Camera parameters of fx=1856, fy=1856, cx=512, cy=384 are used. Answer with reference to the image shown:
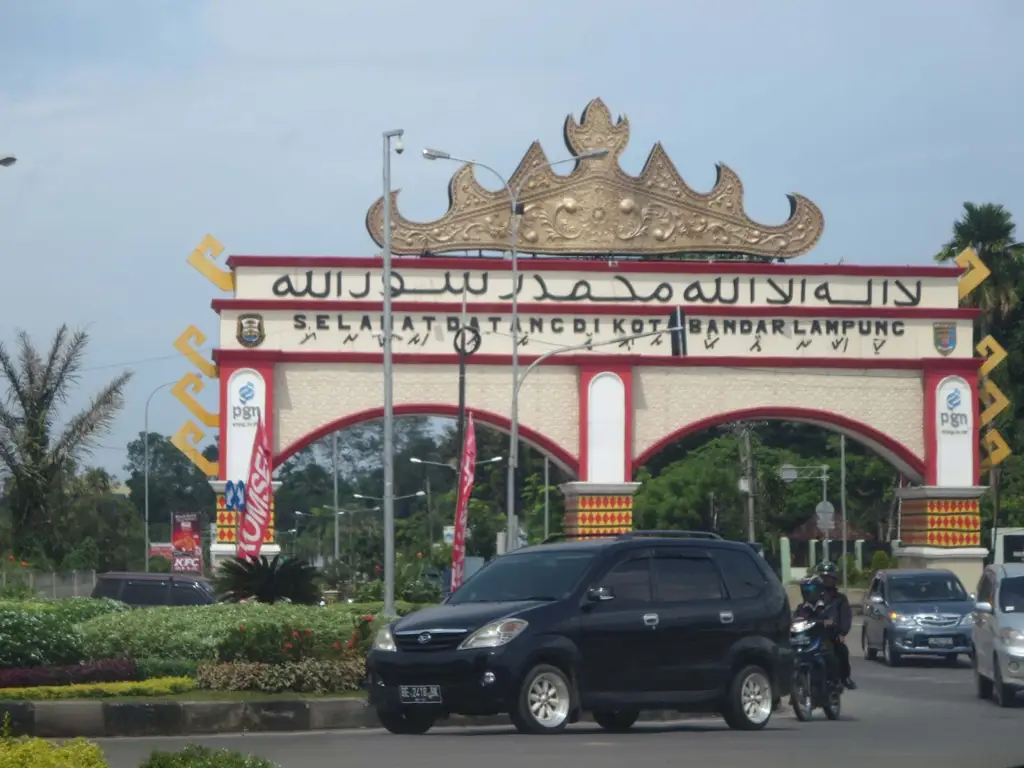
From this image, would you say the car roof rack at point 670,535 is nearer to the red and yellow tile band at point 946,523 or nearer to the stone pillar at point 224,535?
the stone pillar at point 224,535

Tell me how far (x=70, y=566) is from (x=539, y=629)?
32849 millimetres

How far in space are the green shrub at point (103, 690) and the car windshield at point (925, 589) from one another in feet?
52.4

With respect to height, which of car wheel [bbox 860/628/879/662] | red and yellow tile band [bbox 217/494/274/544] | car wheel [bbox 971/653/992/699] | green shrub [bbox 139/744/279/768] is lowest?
car wheel [bbox 860/628/879/662]

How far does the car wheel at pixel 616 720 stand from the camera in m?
16.7

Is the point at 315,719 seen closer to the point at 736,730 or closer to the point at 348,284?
the point at 736,730

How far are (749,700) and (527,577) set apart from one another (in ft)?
7.60

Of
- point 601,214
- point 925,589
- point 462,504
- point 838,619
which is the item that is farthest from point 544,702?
point 601,214

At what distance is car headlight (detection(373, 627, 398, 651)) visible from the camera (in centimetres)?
1512

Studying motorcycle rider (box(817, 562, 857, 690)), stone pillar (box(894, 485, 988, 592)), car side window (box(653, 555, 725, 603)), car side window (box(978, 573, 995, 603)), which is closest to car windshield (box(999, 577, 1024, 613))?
car side window (box(978, 573, 995, 603))

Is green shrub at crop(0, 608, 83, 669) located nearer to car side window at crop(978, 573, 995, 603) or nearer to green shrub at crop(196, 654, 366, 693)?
green shrub at crop(196, 654, 366, 693)

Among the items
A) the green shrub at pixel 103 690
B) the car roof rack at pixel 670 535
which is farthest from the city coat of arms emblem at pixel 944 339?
the green shrub at pixel 103 690

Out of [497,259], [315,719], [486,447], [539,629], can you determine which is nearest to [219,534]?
[497,259]

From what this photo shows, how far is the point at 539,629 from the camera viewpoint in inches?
584

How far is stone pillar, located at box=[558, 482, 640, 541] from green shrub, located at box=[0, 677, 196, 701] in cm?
2388
